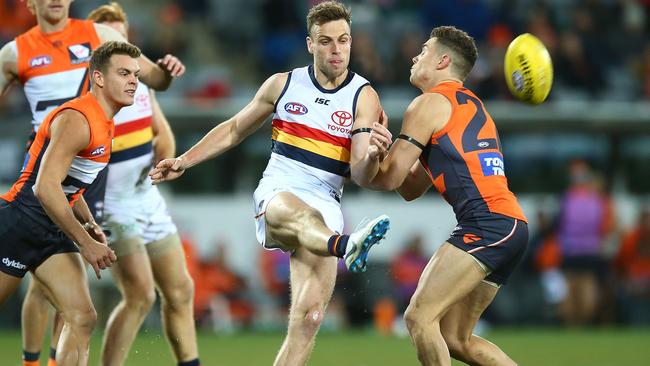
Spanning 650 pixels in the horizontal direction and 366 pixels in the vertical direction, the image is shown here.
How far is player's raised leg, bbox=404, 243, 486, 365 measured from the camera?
7.20 meters

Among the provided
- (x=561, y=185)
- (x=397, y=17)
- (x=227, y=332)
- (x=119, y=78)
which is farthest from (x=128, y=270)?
(x=397, y=17)

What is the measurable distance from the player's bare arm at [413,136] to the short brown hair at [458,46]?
1.40 feet

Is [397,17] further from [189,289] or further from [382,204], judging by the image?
[189,289]

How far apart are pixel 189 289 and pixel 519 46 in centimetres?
321

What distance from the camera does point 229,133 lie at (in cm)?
812

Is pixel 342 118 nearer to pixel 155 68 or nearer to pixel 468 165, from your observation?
pixel 468 165

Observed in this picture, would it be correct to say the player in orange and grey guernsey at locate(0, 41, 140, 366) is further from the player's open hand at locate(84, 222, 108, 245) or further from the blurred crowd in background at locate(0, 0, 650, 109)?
the blurred crowd in background at locate(0, 0, 650, 109)

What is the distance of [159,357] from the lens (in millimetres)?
12008

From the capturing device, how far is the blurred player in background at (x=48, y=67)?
8609mm

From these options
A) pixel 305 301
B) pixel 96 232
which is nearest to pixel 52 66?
pixel 96 232

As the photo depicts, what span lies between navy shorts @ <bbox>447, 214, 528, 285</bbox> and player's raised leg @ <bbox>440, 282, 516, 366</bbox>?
0.52 feet

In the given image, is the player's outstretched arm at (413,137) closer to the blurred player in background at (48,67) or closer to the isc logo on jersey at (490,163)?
the isc logo on jersey at (490,163)

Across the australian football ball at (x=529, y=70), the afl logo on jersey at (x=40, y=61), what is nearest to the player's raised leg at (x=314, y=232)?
the australian football ball at (x=529, y=70)

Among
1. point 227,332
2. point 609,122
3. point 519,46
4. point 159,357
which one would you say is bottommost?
point 227,332
